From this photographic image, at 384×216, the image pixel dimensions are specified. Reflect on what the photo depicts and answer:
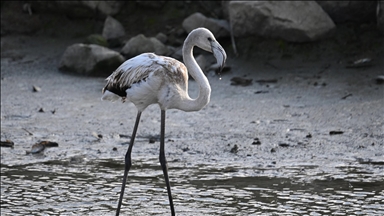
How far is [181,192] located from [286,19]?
16.9 feet

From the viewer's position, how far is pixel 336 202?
18.8ft

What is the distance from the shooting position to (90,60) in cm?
1131

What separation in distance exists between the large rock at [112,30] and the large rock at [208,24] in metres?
1.41

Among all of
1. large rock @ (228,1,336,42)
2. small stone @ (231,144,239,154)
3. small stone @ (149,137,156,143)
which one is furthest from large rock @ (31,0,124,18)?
small stone @ (231,144,239,154)

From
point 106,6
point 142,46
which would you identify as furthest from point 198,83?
point 106,6

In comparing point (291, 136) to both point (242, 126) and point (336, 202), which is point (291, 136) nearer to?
point (242, 126)

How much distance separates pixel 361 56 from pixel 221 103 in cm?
252

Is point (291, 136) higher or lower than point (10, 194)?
higher

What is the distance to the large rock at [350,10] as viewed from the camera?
10836 mm

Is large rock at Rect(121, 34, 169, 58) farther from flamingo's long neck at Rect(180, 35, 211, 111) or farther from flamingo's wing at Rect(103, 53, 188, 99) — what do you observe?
flamingo's long neck at Rect(180, 35, 211, 111)

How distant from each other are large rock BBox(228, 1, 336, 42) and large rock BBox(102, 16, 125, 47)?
2.41m

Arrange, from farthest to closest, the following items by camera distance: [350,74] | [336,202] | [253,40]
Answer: [253,40]
[350,74]
[336,202]

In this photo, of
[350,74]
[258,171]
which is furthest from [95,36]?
[258,171]

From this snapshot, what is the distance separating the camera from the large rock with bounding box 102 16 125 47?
40.6ft
